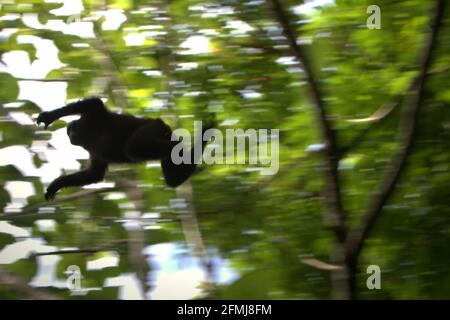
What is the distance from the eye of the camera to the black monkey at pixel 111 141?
186 inches

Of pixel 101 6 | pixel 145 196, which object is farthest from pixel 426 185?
pixel 101 6

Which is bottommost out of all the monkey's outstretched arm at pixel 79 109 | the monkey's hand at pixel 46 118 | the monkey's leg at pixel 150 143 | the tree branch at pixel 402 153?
the tree branch at pixel 402 153

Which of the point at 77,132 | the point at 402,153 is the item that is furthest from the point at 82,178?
the point at 402,153

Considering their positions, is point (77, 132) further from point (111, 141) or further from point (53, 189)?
point (53, 189)

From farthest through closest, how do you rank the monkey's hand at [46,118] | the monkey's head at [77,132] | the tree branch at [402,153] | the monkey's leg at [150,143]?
the monkey's head at [77,132], the monkey's leg at [150,143], the monkey's hand at [46,118], the tree branch at [402,153]

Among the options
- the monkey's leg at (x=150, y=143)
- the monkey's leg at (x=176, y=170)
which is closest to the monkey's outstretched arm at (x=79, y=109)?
the monkey's leg at (x=150, y=143)

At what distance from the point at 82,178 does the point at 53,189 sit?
0.80 ft

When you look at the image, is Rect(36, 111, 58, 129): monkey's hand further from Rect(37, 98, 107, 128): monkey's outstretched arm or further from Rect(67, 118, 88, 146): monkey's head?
Rect(67, 118, 88, 146): monkey's head

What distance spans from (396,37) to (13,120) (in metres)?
2.99

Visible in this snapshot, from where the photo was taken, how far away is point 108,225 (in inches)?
182

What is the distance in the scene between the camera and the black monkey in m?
4.73

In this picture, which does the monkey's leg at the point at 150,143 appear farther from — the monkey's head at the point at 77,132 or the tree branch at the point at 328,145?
the tree branch at the point at 328,145

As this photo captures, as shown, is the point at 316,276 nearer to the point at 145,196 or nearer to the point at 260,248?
the point at 260,248

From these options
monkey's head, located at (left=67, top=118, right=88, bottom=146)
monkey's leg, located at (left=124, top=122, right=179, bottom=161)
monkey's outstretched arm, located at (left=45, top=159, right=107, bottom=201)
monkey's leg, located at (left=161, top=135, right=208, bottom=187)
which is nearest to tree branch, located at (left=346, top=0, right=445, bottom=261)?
monkey's leg, located at (left=161, top=135, right=208, bottom=187)
